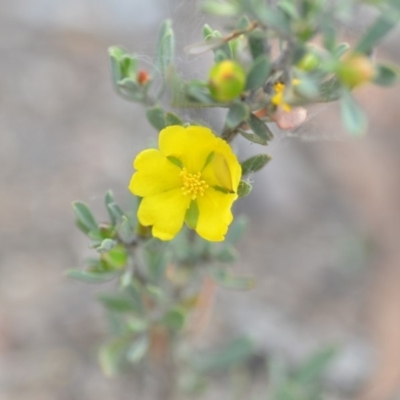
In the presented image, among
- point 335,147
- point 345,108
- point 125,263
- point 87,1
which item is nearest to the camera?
point 345,108

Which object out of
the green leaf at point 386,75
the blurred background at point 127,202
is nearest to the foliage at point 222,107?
the green leaf at point 386,75

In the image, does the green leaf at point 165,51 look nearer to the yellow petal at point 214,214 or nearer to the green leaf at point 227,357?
the yellow petal at point 214,214

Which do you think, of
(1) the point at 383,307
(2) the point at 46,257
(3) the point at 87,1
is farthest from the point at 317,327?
(3) the point at 87,1

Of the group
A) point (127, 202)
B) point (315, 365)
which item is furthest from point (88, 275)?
point (127, 202)

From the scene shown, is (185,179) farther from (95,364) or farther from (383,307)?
(383,307)

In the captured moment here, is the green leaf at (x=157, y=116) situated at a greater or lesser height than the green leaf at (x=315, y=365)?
greater

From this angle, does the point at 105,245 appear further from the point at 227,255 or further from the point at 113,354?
the point at 113,354

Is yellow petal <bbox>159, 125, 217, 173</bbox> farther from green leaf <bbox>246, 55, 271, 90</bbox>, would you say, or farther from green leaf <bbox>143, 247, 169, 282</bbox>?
green leaf <bbox>143, 247, 169, 282</bbox>
